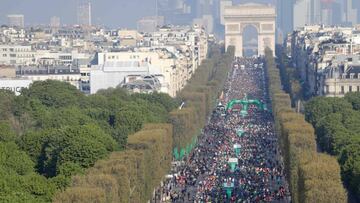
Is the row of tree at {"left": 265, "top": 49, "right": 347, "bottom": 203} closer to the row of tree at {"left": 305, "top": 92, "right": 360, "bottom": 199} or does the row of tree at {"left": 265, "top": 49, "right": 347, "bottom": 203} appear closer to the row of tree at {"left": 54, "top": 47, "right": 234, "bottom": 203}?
the row of tree at {"left": 305, "top": 92, "right": 360, "bottom": 199}

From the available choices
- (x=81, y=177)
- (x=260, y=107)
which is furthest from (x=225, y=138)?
(x=81, y=177)

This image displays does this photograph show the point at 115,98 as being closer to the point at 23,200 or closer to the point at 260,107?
the point at 260,107

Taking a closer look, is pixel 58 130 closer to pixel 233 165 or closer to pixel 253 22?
pixel 233 165

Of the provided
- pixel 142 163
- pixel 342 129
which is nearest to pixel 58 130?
pixel 142 163

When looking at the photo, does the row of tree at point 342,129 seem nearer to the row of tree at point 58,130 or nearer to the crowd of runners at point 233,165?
the crowd of runners at point 233,165

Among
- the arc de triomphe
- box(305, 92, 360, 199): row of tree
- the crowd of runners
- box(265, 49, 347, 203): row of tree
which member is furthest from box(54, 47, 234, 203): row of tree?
the arc de triomphe

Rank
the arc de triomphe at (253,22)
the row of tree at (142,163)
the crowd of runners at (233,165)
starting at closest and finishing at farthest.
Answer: the row of tree at (142,163)
the crowd of runners at (233,165)
the arc de triomphe at (253,22)

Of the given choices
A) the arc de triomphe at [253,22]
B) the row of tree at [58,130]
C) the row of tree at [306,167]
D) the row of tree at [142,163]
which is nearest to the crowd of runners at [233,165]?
the row of tree at [142,163]
